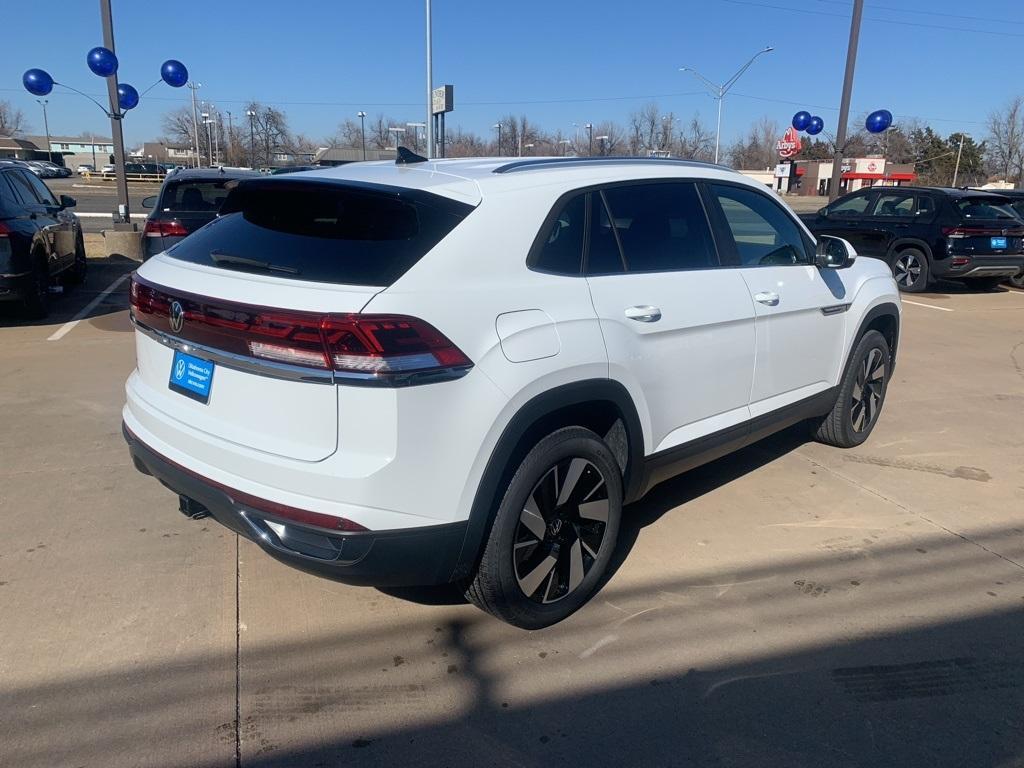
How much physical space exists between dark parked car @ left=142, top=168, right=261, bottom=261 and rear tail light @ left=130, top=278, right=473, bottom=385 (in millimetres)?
6593

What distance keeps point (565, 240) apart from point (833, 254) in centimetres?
228

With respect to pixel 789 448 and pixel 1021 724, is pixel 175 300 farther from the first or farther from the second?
pixel 789 448

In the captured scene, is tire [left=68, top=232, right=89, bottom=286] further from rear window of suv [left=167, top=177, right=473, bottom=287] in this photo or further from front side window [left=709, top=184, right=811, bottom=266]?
front side window [left=709, top=184, right=811, bottom=266]

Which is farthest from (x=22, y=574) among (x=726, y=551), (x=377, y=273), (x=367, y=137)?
(x=367, y=137)

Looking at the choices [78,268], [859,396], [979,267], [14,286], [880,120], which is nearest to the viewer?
[859,396]

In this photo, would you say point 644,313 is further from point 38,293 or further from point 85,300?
point 85,300

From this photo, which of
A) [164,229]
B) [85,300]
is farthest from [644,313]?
[85,300]

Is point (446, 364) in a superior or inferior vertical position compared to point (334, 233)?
inferior

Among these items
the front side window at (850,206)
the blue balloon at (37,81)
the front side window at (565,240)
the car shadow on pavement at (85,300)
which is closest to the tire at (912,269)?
the front side window at (850,206)

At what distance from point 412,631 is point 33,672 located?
4.48 feet

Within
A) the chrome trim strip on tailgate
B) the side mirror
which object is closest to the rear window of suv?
the chrome trim strip on tailgate

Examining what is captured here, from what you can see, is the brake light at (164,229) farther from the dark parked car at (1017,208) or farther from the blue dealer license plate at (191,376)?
the dark parked car at (1017,208)

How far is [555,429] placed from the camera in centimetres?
309

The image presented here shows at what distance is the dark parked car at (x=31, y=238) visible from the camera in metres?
7.70
